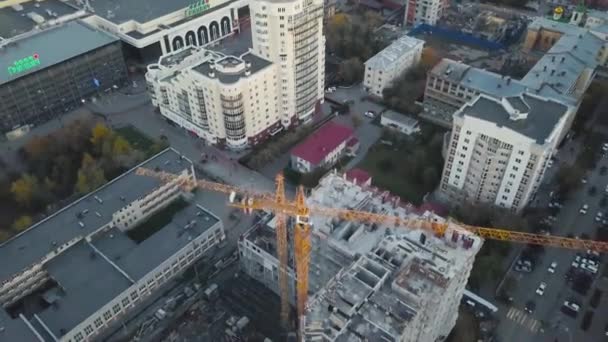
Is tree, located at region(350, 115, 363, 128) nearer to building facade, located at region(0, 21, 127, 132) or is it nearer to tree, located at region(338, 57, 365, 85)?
tree, located at region(338, 57, 365, 85)

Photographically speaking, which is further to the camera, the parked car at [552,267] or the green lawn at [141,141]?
the green lawn at [141,141]

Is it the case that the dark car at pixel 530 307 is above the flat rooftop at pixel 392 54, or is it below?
below

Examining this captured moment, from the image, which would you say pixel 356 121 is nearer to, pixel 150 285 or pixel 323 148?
pixel 323 148

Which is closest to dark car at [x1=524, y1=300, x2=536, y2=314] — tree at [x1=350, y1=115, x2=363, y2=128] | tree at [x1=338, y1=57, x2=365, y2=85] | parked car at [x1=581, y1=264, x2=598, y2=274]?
parked car at [x1=581, y1=264, x2=598, y2=274]

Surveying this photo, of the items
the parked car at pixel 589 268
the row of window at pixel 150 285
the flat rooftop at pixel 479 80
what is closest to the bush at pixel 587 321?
the parked car at pixel 589 268

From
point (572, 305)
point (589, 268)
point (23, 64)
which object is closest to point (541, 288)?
point (572, 305)

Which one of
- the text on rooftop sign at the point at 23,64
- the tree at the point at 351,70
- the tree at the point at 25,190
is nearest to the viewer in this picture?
the tree at the point at 25,190

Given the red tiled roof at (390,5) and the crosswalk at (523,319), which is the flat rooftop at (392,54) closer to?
the red tiled roof at (390,5)

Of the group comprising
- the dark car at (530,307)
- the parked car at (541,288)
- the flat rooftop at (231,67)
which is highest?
the flat rooftop at (231,67)
